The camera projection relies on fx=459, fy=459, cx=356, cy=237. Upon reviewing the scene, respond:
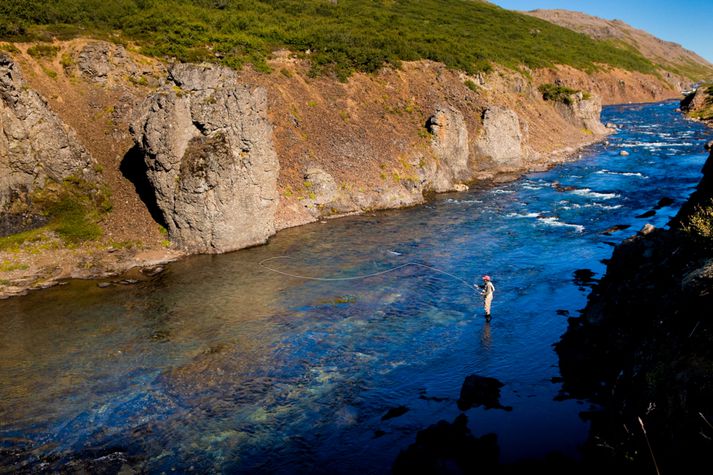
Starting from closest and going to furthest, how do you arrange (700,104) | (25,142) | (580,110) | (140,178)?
(25,142)
(140,178)
(580,110)
(700,104)

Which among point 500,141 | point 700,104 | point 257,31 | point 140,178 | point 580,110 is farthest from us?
point 700,104

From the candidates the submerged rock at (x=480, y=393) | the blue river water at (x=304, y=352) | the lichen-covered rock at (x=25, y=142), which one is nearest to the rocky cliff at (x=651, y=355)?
the blue river water at (x=304, y=352)

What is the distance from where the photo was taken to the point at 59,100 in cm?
3556

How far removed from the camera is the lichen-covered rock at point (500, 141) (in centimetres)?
5419

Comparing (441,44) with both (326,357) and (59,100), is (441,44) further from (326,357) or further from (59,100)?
(326,357)

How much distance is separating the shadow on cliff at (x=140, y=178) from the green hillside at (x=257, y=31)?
45.6ft

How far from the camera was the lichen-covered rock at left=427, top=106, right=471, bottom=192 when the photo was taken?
48344 mm

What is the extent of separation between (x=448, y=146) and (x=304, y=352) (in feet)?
118

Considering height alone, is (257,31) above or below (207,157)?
above

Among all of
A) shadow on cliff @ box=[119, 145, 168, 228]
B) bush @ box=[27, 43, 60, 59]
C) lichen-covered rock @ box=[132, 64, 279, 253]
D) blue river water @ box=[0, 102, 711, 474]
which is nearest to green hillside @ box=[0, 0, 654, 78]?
bush @ box=[27, 43, 60, 59]

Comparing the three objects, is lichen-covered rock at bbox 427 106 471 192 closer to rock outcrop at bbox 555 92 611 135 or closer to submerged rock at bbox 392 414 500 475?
rock outcrop at bbox 555 92 611 135

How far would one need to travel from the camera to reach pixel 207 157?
101ft

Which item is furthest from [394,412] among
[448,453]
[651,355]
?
[651,355]

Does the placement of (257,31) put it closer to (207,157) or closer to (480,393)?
(207,157)
